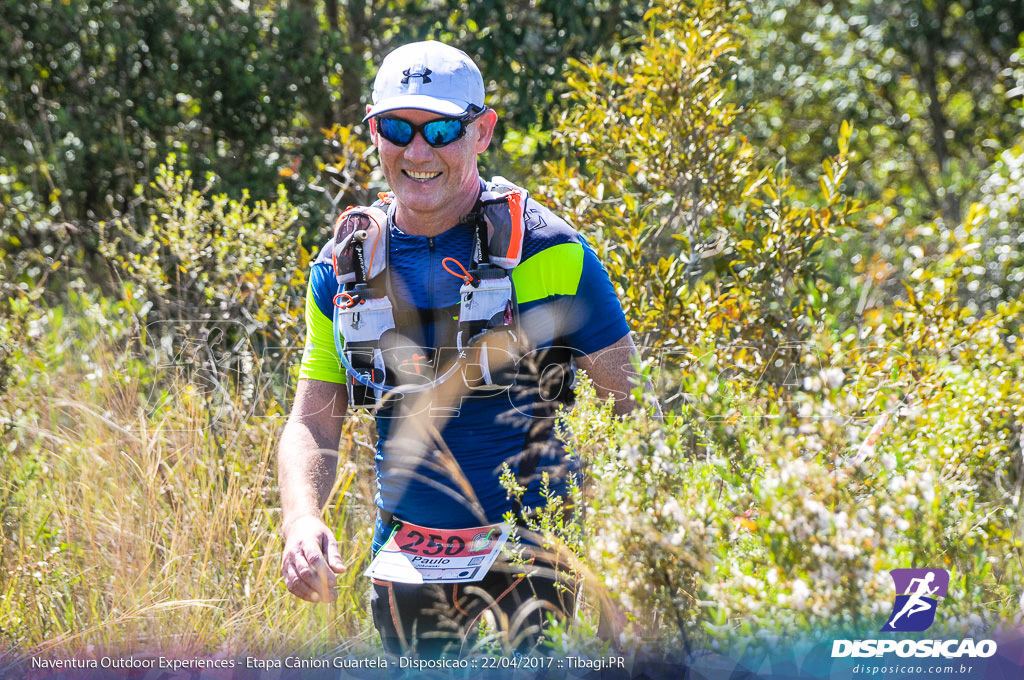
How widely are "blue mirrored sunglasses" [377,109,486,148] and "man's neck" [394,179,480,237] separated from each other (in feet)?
0.54

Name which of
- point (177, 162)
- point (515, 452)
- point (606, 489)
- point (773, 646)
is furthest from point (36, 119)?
point (773, 646)

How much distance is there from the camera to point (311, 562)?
2.13m

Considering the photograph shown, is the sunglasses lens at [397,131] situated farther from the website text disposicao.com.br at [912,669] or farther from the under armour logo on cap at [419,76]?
the website text disposicao.com.br at [912,669]

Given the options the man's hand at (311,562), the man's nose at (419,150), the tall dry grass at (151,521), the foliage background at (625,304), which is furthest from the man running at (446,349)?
the tall dry grass at (151,521)

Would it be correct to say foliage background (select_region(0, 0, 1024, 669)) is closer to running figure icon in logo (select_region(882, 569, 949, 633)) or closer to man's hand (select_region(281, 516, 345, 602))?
running figure icon in logo (select_region(882, 569, 949, 633))

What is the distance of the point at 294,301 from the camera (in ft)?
14.0

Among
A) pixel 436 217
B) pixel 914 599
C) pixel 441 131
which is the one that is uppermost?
pixel 441 131

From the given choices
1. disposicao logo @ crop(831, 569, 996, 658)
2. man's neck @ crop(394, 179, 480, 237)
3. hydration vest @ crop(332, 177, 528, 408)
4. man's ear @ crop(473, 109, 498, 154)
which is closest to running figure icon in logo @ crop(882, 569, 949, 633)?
disposicao logo @ crop(831, 569, 996, 658)

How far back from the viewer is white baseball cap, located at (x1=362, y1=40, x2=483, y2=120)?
2414 millimetres

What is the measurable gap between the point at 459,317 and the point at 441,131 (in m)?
0.50

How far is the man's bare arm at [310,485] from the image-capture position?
6.98 feet

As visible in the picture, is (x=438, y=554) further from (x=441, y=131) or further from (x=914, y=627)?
(x=914, y=627)

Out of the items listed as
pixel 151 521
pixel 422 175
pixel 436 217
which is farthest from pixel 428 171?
pixel 151 521

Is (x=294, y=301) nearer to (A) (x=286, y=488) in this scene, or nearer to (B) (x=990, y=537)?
(A) (x=286, y=488)
